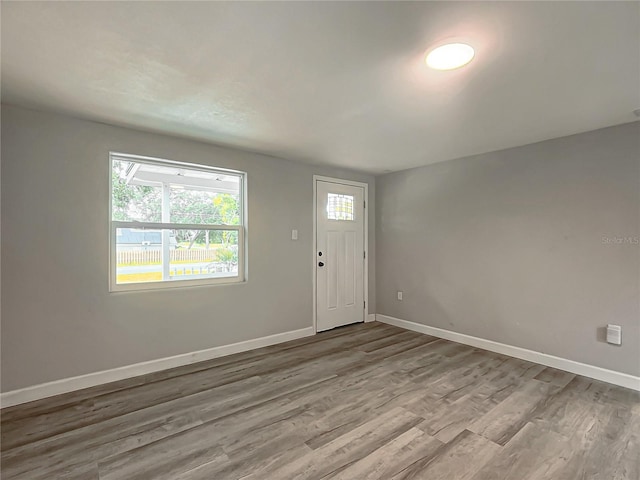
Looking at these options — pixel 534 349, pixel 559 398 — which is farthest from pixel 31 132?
pixel 534 349

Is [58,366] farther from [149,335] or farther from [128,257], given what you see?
[128,257]

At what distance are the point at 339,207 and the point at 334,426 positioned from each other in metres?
3.02

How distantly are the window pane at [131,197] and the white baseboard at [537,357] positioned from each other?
3.56 m

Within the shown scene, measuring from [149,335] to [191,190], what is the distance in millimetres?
1506

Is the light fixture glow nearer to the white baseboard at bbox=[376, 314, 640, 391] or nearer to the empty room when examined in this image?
the empty room

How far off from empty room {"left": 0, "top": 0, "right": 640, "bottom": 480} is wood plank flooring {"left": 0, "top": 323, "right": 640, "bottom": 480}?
18 mm

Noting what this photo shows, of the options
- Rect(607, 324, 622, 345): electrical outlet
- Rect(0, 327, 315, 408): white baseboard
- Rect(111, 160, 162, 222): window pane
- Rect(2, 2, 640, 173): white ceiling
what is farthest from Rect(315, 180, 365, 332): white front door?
Rect(607, 324, 622, 345): electrical outlet

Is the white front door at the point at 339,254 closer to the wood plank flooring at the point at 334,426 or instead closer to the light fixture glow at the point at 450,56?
the wood plank flooring at the point at 334,426

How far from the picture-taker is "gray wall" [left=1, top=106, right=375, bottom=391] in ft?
8.02

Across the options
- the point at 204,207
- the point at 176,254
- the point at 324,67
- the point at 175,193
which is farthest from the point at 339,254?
the point at 324,67

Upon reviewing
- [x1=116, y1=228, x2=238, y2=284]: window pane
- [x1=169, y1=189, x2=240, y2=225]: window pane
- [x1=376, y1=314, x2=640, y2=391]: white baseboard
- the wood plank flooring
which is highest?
[x1=169, y1=189, x2=240, y2=225]: window pane

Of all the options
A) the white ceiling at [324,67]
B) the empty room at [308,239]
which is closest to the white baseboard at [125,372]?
the empty room at [308,239]

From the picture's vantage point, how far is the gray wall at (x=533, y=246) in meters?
2.78

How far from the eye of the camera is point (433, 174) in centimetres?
422
